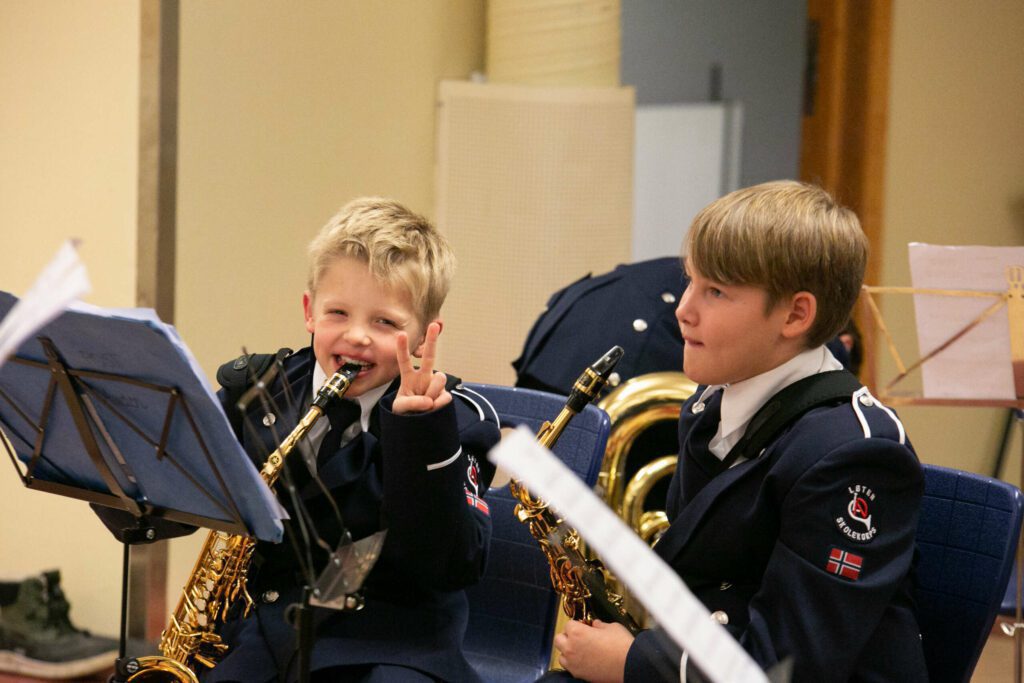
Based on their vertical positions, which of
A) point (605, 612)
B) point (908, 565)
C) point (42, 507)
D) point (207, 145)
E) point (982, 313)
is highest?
point (207, 145)

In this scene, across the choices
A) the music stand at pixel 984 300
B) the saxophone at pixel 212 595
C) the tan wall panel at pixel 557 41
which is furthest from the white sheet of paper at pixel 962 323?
the tan wall panel at pixel 557 41

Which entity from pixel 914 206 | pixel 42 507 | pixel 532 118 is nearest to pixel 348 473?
pixel 42 507

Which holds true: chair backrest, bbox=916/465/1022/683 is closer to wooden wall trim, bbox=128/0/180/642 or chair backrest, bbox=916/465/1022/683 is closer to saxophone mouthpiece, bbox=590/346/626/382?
saxophone mouthpiece, bbox=590/346/626/382

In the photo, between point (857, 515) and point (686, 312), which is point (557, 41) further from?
point (857, 515)

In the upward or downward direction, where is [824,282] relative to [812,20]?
downward

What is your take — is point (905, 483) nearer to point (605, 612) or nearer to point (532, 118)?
point (605, 612)

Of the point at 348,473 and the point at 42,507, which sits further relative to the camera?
the point at 42,507

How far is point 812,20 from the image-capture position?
4.57m

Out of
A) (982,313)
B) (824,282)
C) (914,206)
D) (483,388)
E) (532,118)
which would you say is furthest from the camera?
(914,206)

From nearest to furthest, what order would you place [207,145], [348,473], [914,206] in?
[348,473]
[207,145]
[914,206]

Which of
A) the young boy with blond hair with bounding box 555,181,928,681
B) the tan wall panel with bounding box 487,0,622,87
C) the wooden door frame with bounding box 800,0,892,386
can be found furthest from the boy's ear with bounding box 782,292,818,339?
the wooden door frame with bounding box 800,0,892,386

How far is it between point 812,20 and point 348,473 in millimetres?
3472

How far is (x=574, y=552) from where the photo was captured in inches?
65.9

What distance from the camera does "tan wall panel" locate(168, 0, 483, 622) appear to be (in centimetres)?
317
